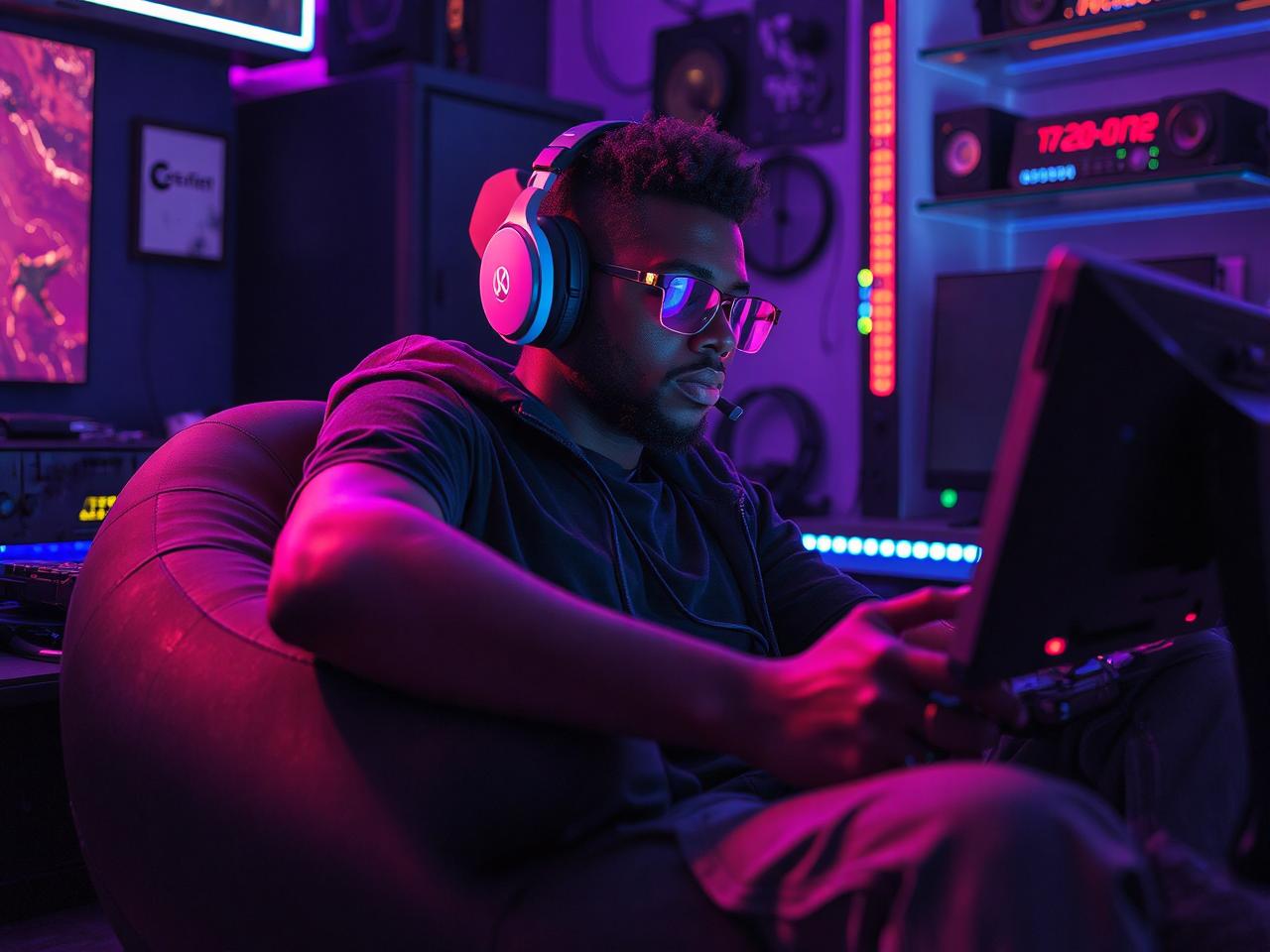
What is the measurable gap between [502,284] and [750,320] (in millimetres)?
295

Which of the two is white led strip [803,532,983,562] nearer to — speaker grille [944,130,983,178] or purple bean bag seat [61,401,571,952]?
speaker grille [944,130,983,178]

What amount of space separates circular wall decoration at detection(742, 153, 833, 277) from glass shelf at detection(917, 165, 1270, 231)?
408mm

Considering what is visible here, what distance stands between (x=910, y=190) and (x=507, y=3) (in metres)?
1.49

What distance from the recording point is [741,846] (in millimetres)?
884

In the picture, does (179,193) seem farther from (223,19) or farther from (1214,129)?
(1214,129)

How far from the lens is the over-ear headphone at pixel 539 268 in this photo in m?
1.51

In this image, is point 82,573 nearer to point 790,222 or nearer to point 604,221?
point 604,221

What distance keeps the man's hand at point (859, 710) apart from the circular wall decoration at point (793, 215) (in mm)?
2949

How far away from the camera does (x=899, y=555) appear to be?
3035 mm

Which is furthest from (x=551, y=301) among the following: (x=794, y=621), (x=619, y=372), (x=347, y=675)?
(x=347, y=675)

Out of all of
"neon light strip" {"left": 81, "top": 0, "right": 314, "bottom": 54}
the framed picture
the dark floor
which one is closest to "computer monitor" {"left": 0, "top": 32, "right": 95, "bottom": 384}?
the framed picture

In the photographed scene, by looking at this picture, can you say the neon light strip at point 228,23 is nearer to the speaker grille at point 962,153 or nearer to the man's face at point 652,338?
the speaker grille at point 962,153

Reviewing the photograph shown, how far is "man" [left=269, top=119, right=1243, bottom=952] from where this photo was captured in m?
0.78

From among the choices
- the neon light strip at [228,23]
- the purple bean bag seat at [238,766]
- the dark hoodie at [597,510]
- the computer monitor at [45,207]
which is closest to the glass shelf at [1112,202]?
the neon light strip at [228,23]
